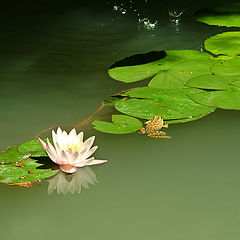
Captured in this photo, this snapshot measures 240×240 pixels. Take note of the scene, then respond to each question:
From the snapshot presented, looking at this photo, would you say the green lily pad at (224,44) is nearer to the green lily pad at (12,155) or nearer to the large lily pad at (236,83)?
the large lily pad at (236,83)

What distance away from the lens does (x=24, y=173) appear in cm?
150

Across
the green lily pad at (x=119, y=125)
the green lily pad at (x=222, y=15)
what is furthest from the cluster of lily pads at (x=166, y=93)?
the green lily pad at (x=222, y=15)

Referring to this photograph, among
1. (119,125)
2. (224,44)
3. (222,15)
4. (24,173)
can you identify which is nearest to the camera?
(24,173)

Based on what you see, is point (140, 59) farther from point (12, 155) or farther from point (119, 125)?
point (12, 155)

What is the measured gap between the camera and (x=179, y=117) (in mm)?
1847

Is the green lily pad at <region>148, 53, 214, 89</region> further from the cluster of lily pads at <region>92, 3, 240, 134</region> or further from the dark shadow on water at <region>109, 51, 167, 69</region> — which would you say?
the dark shadow on water at <region>109, 51, 167, 69</region>

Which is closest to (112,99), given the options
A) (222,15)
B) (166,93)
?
(166,93)

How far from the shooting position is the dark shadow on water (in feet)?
7.95

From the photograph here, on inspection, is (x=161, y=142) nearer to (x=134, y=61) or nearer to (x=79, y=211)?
(x=79, y=211)

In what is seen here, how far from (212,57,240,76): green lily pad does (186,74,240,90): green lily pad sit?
0.04m

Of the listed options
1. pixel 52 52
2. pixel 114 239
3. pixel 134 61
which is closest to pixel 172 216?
pixel 114 239

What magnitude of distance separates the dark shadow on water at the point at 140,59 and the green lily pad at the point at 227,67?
0.99ft

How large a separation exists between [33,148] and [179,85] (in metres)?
0.78

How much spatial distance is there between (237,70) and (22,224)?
1288 millimetres
